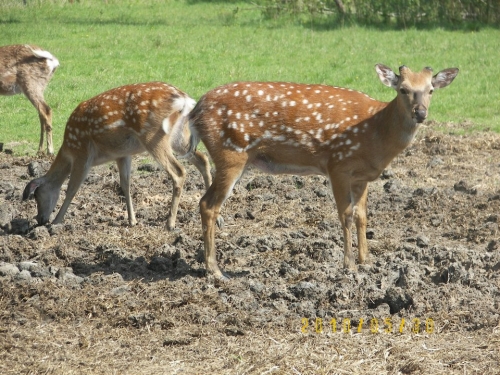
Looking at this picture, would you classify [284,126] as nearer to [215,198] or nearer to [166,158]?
[215,198]

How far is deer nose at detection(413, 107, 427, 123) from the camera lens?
283 inches

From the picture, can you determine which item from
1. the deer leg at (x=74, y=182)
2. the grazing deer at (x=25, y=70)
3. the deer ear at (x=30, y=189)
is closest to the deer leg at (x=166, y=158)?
the deer leg at (x=74, y=182)

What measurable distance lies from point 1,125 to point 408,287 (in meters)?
8.39

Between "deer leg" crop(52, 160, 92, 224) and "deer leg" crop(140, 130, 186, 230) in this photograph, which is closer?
"deer leg" crop(140, 130, 186, 230)

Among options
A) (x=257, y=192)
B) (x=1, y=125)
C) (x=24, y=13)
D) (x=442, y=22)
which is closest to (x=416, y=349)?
(x=257, y=192)

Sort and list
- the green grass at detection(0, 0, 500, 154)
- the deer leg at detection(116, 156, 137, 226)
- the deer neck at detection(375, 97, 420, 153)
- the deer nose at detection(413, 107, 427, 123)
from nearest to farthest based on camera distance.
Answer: the deer nose at detection(413, 107, 427, 123)
the deer neck at detection(375, 97, 420, 153)
the deer leg at detection(116, 156, 137, 226)
the green grass at detection(0, 0, 500, 154)

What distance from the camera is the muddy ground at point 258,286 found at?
5844 millimetres

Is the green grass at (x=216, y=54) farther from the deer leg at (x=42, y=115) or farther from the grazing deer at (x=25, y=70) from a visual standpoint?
the grazing deer at (x=25, y=70)

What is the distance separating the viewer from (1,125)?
1358cm

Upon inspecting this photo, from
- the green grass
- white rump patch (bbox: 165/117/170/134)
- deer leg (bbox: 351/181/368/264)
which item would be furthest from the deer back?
the green grass

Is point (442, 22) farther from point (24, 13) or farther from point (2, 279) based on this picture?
point (2, 279)

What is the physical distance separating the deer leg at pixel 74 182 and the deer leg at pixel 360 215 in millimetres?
2977

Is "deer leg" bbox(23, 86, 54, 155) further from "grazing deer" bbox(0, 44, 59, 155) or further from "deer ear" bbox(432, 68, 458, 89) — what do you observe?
"deer ear" bbox(432, 68, 458, 89)

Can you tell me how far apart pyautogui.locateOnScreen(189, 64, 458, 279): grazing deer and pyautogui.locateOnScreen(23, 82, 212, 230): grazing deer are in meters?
1.39
